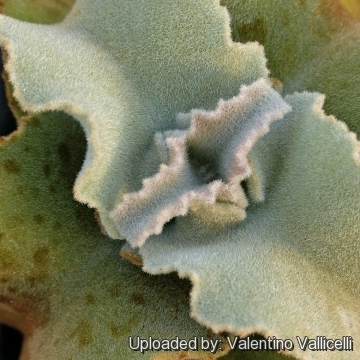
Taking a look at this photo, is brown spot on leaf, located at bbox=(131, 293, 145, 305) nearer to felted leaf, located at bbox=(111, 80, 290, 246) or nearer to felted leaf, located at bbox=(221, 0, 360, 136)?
felted leaf, located at bbox=(111, 80, 290, 246)

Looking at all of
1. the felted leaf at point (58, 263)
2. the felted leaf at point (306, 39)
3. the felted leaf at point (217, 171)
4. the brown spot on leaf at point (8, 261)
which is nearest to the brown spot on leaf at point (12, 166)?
the felted leaf at point (58, 263)

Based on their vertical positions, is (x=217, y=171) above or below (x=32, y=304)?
above

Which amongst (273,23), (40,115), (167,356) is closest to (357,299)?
(167,356)

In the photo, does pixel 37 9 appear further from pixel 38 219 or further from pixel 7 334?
pixel 7 334

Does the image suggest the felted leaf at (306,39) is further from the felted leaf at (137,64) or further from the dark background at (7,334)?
the dark background at (7,334)

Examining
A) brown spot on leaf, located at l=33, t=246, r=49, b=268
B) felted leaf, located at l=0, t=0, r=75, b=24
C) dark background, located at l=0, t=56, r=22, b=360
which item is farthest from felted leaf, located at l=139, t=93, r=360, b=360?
felted leaf, located at l=0, t=0, r=75, b=24

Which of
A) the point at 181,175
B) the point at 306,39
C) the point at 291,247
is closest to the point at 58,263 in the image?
the point at 181,175
